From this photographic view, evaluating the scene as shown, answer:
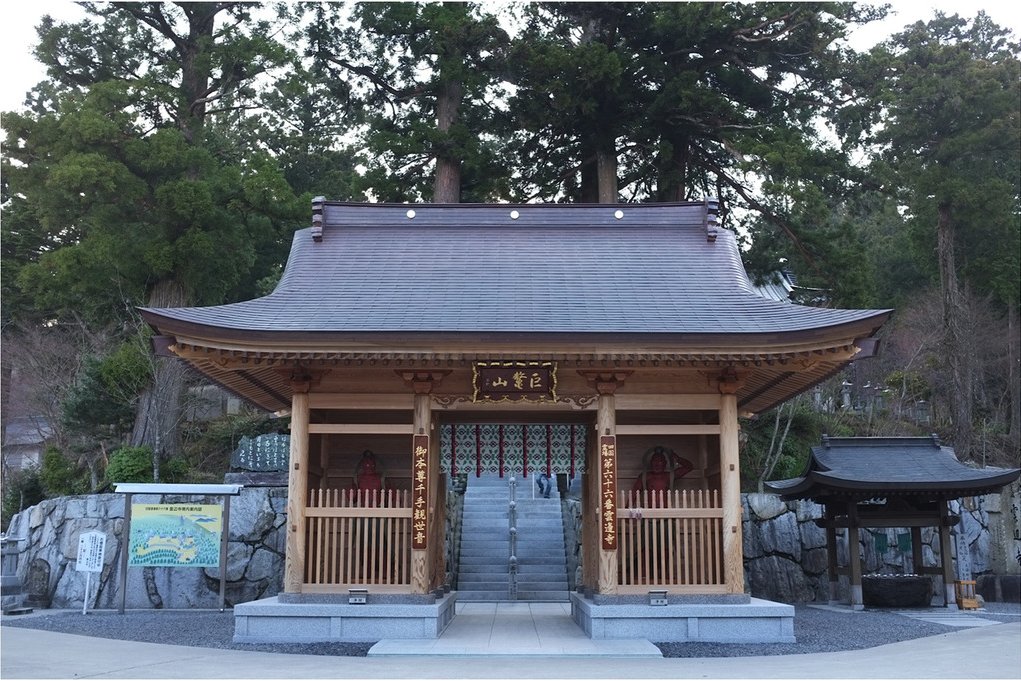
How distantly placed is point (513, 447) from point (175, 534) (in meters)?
6.09

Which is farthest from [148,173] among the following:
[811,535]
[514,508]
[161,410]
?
[811,535]

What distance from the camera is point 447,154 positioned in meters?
22.9

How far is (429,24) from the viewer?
2358cm

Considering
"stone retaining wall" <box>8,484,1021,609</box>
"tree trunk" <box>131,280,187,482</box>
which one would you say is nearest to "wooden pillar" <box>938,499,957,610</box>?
"stone retaining wall" <box>8,484,1021,609</box>

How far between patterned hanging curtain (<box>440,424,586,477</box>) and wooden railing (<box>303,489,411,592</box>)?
3.48ft

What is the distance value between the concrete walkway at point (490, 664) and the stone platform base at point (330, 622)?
400 mm

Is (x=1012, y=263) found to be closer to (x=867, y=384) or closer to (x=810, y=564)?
(x=867, y=384)

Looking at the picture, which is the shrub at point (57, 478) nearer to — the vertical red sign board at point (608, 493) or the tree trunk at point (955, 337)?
the vertical red sign board at point (608, 493)

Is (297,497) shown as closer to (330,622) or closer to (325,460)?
(330,622)

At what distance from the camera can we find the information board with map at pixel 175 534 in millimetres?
13898

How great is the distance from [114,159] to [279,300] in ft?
33.6

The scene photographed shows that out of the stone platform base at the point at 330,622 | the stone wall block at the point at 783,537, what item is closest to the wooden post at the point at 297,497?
the stone platform base at the point at 330,622

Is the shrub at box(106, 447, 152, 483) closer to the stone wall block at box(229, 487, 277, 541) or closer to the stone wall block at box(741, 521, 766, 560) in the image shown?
the stone wall block at box(229, 487, 277, 541)

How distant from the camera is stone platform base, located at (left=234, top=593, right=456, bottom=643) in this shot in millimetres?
10195
